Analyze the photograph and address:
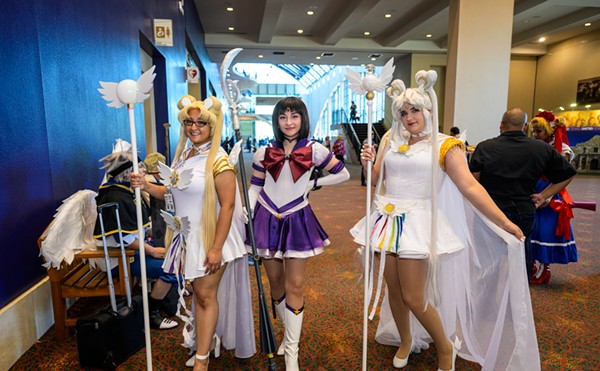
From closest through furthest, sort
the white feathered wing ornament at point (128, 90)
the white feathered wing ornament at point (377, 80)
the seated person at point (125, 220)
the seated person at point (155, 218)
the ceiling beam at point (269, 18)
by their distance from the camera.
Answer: the white feathered wing ornament at point (128, 90) < the white feathered wing ornament at point (377, 80) < the seated person at point (125, 220) < the seated person at point (155, 218) < the ceiling beam at point (269, 18)

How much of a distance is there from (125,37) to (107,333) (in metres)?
3.41

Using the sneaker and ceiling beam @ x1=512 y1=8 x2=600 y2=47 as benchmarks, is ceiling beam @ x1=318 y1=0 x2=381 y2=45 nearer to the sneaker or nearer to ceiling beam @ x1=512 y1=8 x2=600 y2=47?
ceiling beam @ x1=512 y1=8 x2=600 y2=47

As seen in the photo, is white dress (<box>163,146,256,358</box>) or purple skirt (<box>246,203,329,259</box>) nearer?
white dress (<box>163,146,256,358</box>)

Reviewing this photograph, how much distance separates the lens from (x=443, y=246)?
193 cm

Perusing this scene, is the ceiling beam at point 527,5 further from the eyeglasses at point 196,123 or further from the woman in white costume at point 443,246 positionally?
the eyeglasses at point 196,123

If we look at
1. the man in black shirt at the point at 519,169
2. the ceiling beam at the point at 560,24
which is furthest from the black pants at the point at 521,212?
the ceiling beam at the point at 560,24

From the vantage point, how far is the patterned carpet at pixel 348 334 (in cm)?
227

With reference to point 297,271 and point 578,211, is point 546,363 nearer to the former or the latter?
Answer: point 297,271

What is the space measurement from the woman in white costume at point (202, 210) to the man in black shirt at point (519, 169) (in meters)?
2.10

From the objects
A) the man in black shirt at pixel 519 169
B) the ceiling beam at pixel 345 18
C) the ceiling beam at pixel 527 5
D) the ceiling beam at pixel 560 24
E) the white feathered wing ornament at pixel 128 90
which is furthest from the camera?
the ceiling beam at pixel 560 24

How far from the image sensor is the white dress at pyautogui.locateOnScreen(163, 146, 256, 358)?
190cm

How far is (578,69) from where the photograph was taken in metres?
14.6

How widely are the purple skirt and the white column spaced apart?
6.02 meters

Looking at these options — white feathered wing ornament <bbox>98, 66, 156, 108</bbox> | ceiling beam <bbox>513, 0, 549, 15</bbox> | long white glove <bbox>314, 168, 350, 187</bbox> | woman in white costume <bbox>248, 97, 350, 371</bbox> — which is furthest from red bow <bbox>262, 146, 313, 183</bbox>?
ceiling beam <bbox>513, 0, 549, 15</bbox>
